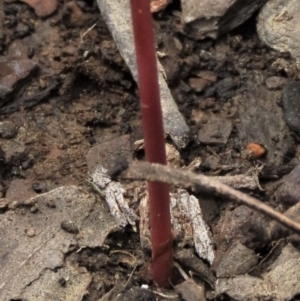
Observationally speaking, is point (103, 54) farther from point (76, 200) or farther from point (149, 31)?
point (149, 31)

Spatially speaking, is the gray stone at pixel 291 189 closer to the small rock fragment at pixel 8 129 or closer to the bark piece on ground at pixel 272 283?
the bark piece on ground at pixel 272 283

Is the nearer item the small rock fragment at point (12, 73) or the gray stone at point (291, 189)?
the gray stone at point (291, 189)

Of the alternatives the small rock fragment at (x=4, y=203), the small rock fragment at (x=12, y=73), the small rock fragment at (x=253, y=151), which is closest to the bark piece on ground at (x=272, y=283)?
the small rock fragment at (x=253, y=151)

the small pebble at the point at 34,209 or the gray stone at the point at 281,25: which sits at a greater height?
the gray stone at the point at 281,25

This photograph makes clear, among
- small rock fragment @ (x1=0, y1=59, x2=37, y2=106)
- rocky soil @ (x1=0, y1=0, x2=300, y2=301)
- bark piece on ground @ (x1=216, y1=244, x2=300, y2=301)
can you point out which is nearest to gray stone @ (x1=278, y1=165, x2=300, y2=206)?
rocky soil @ (x1=0, y1=0, x2=300, y2=301)

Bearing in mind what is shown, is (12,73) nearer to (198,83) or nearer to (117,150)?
(117,150)

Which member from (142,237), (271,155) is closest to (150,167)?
(142,237)

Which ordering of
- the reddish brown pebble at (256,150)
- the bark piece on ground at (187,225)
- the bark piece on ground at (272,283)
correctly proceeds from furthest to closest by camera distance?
the reddish brown pebble at (256,150)
the bark piece on ground at (187,225)
the bark piece on ground at (272,283)
